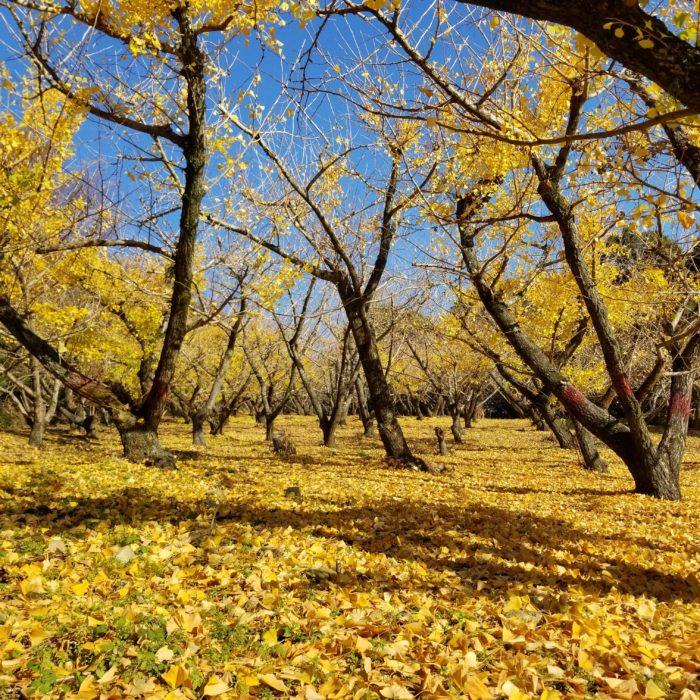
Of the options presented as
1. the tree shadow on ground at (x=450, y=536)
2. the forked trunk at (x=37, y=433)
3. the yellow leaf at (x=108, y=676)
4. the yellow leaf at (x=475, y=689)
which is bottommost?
the forked trunk at (x=37, y=433)

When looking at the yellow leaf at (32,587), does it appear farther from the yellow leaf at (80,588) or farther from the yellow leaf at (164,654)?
the yellow leaf at (164,654)

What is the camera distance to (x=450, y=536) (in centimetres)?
407

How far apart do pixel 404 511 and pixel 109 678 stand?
11.4 feet

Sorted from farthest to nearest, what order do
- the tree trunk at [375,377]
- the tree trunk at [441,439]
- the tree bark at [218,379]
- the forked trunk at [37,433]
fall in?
the tree trunk at [441,439] < the tree bark at [218,379] < the forked trunk at [37,433] < the tree trunk at [375,377]

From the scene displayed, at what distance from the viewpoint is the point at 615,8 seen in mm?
1810

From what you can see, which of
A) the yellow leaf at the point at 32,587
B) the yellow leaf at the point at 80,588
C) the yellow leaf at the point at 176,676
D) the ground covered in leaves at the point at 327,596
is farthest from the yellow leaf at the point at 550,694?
the yellow leaf at the point at 32,587

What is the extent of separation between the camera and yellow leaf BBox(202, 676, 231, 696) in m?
1.79

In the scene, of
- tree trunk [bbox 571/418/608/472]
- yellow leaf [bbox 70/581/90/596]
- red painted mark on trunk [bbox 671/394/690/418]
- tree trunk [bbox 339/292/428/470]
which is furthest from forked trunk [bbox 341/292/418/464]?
yellow leaf [bbox 70/581/90/596]

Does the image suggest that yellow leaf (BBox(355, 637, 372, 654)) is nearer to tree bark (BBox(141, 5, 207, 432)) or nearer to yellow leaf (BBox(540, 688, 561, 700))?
yellow leaf (BBox(540, 688, 561, 700))

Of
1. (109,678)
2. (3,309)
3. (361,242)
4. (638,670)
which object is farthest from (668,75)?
(361,242)

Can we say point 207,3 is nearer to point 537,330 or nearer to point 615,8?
point 615,8

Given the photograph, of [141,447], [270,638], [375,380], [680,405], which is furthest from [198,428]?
[270,638]

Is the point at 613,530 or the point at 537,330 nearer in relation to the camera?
the point at 613,530

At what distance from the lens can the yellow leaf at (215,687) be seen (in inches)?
70.6
